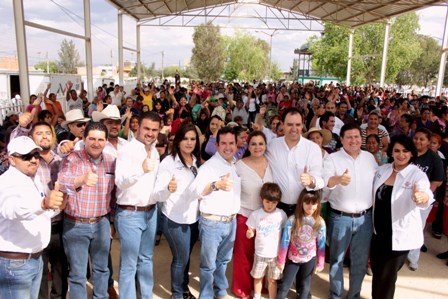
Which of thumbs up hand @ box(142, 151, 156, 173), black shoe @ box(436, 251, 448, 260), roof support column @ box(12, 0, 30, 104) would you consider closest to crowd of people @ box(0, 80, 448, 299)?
thumbs up hand @ box(142, 151, 156, 173)

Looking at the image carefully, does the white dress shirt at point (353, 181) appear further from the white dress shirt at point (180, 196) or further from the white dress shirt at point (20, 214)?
the white dress shirt at point (20, 214)

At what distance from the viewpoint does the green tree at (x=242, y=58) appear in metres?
55.8

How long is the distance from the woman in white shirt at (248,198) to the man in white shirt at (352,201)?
1.86 ft

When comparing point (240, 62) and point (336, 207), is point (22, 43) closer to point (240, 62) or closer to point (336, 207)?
point (336, 207)

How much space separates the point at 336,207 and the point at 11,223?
240cm

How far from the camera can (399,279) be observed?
3.65m

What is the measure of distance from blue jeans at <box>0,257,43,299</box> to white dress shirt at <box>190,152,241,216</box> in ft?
3.92

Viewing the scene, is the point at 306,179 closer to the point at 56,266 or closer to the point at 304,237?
the point at 304,237

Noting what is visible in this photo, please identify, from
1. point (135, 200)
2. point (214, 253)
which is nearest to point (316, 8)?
point (214, 253)

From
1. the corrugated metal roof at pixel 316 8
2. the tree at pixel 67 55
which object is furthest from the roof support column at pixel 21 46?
the tree at pixel 67 55

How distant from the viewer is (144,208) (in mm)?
2648

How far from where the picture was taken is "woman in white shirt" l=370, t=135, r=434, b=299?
A: 260cm

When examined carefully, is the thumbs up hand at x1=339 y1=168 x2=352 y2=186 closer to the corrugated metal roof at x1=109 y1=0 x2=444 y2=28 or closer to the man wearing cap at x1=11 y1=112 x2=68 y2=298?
the man wearing cap at x1=11 y1=112 x2=68 y2=298

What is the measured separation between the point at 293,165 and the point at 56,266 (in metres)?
2.17
